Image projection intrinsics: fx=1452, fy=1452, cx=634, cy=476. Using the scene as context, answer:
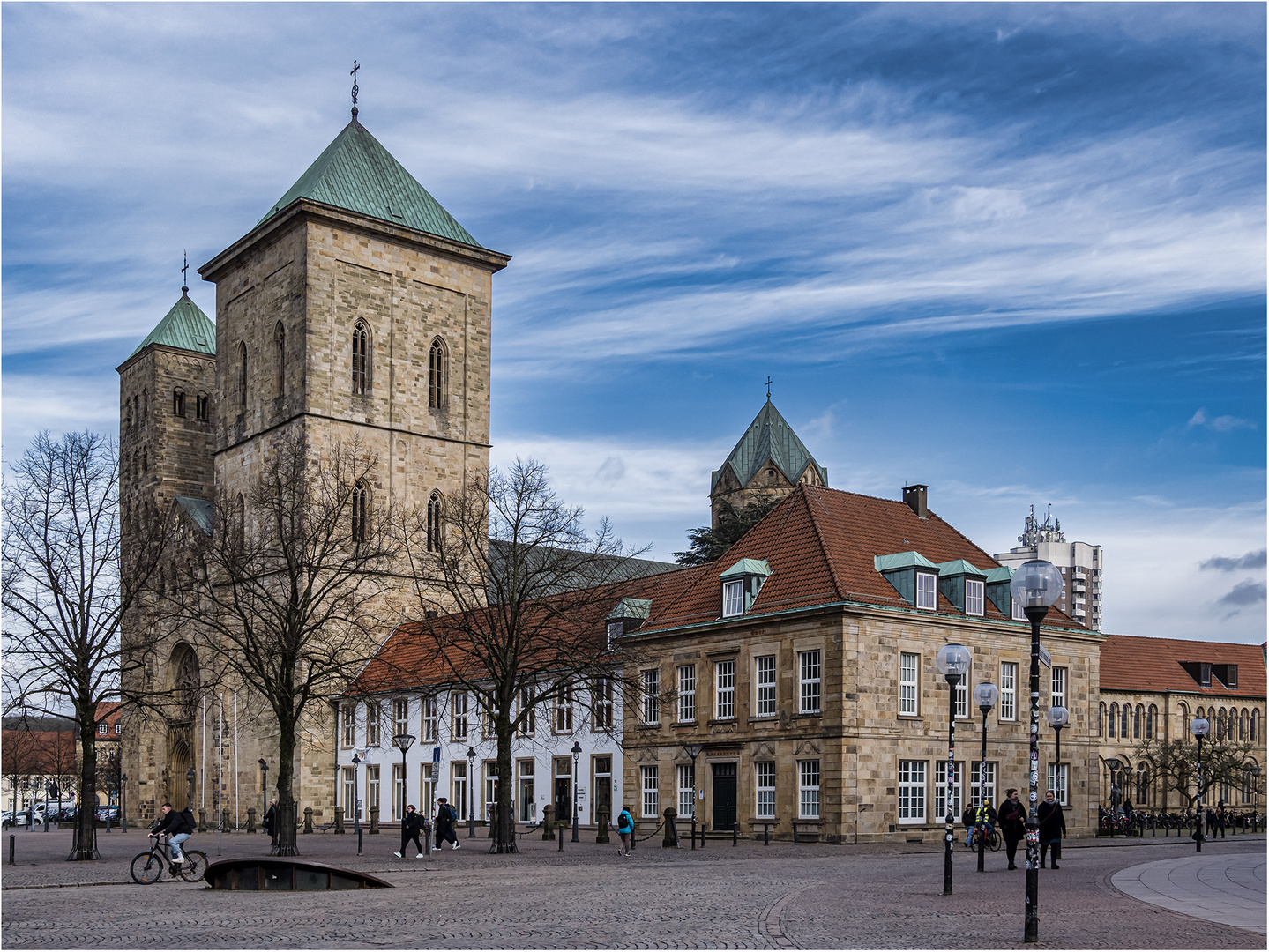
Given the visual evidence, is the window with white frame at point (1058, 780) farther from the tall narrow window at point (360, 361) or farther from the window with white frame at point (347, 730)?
the tall narrow window at point (360, 361)

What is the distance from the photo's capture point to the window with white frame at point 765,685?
44812 millimetres

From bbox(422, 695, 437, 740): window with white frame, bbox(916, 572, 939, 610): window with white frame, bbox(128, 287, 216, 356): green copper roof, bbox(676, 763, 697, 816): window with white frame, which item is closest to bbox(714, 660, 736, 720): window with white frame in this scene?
bbox(676, 763, 697, 816): window with white frame

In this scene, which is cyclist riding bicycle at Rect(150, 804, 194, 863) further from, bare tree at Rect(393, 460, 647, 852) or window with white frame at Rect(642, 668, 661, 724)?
window with white frame at Rect(642, 668, 661, 724)

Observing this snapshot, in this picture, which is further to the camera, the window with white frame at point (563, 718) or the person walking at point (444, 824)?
the window with white frame at point (563, 718)

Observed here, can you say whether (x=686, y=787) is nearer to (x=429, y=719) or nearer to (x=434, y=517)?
(x=429, y=719)

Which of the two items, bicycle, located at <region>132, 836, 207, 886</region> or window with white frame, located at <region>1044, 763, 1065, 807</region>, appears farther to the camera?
window with white frame, located at <region>1044, 763, 1065, 807</region>

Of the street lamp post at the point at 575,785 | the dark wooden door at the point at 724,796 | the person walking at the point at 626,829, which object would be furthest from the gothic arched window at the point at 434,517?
the person walking at the point at 626,829

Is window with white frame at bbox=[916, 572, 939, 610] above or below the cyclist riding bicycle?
above

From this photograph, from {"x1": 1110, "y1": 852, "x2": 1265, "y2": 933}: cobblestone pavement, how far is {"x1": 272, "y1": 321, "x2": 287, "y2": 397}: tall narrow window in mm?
50341

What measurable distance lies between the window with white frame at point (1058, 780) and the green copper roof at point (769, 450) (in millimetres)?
59985

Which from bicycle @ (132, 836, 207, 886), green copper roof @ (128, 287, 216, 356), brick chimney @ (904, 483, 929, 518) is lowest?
bicycle @ (132, 836, 207, 886)

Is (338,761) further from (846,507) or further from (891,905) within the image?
(891,905)

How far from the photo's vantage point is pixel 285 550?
40.1m

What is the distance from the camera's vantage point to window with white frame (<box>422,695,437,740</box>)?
62.0m
